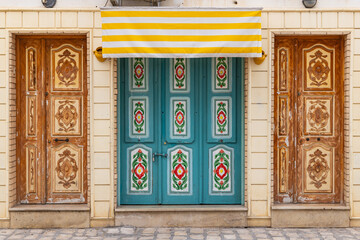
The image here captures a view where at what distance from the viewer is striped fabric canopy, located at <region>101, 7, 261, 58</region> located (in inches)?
247

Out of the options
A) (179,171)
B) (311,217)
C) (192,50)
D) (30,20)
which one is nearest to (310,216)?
(311,217)

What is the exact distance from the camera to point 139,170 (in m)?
7.00

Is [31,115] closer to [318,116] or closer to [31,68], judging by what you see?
[31,68]

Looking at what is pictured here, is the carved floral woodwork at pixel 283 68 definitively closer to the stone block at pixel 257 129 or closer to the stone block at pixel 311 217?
the stone block at pixel 257 129

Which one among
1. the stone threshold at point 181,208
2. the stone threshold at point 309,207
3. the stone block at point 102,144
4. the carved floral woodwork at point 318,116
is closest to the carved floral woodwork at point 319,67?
the carved floral woodwork at point 318,116

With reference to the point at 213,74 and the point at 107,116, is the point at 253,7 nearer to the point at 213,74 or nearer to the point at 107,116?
the point at 213,74

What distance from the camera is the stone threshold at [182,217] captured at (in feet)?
21.9

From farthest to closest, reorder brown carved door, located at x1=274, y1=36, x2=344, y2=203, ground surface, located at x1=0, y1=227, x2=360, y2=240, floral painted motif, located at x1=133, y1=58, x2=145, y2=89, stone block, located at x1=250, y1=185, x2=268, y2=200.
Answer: floral painted motif, located at x1=133, y1=58, x2=145, y2=89, brown carved door, located at x1=274, y1=36, x2=344, y2=203, stone block, located at x1=250, y1=185, x2=268, y2=200, ground surface, located at x1=0, y1=227, x2=360, y2=240

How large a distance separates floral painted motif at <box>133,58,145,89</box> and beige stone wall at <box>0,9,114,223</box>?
0.44 m

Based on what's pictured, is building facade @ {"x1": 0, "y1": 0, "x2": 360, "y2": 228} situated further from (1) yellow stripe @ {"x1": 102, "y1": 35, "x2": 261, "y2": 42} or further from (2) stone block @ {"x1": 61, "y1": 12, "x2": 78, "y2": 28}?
(1) yellow stripe @ {"x1": 102, "y1": 35, "x2": 261, "y2": 42}

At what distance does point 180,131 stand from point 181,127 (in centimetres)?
6

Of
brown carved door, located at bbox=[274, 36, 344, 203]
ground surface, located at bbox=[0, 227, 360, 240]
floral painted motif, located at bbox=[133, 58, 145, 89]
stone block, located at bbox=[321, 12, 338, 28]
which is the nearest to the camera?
ground surface, located at bbox=[0, 227, 360, 240]

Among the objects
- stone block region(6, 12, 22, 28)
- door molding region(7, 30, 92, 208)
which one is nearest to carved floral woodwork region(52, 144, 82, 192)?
door molding region(7, 30, 92, 208)

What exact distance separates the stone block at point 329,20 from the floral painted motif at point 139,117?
2976 mm
